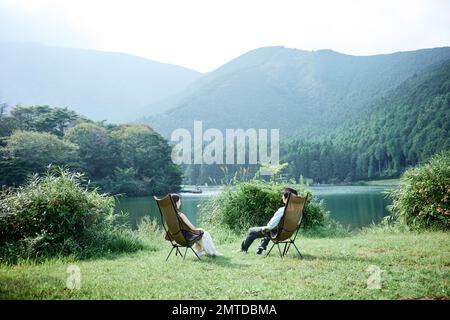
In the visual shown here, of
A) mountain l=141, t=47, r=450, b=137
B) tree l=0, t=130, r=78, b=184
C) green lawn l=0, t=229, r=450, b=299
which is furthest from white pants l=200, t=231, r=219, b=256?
mountain l=141, t=47, r=450, b=137

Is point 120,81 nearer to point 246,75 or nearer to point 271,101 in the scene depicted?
point 246,75

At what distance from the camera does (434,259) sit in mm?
6234

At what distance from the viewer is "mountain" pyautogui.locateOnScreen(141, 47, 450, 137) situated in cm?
10675

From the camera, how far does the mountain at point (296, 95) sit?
107m

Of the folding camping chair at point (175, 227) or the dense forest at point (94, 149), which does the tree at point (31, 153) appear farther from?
the folding camping chair at point (175, 227)

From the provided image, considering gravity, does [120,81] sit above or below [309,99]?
above

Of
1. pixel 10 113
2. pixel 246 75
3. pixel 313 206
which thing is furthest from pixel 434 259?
pixel 246 75

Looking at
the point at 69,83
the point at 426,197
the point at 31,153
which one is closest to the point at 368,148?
the point at 31,153

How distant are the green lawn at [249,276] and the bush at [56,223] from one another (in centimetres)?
68

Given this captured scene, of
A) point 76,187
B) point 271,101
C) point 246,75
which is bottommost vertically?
point 76,187

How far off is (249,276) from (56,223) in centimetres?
403

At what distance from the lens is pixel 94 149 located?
55.5 metres

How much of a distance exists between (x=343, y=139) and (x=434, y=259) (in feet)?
269

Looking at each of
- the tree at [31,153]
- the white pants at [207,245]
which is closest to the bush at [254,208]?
the white pants at [207,245]
